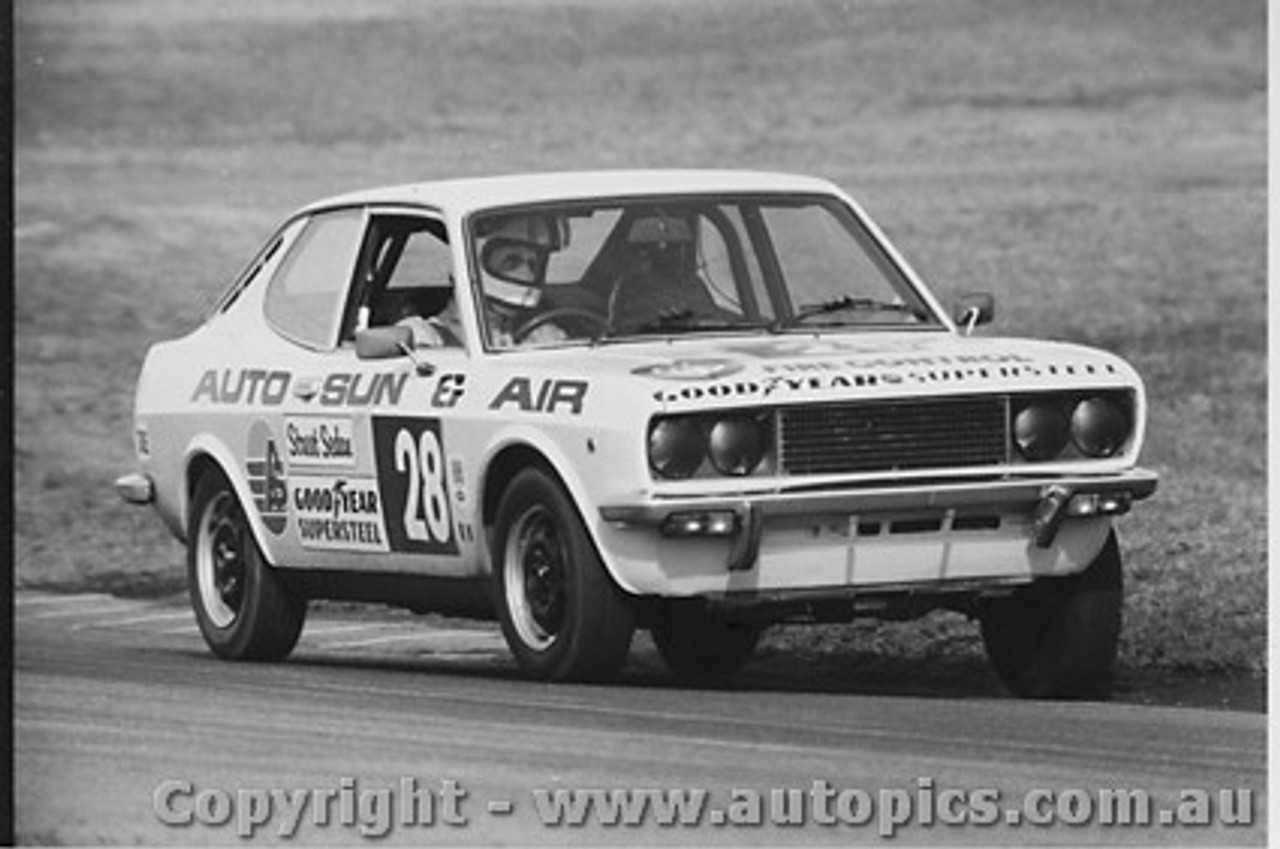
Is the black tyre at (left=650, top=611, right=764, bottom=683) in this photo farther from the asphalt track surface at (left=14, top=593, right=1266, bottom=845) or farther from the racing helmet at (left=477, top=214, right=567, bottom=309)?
the racing helmet at (left=477, top=214, right=567, bottom=309)

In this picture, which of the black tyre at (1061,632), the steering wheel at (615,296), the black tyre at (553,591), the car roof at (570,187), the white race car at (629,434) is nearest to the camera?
the white race car at (629,434)

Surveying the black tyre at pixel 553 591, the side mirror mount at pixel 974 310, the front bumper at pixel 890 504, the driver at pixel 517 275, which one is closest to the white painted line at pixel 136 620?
the black tyre at pixel 553 591

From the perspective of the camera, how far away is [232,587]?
915 centimetres

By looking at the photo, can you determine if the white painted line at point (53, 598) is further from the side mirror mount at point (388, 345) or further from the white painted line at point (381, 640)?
the side mirror mount at point (388, 345)

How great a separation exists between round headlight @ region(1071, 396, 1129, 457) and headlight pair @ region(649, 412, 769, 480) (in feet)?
2.55

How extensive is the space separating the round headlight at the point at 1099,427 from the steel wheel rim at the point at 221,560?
229cm

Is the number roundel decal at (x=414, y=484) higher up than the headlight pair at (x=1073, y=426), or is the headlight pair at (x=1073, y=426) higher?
the headlight pair at (x=1073, y=426)

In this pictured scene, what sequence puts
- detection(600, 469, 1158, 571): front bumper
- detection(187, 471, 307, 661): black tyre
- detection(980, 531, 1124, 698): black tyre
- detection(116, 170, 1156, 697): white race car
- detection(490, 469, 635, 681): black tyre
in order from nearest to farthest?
detection(600, 469, 1158, 571): front bumper < detection(116, 170, 1156, 697): white race car < detection(490, 469, 635, 681): black tyre < detection(980, 531, 1124, 698): black tyre < detection(187, 471, 307, 661): black tyre

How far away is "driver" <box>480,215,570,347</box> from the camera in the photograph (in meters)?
8.43

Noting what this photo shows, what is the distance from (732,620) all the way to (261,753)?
1.43m

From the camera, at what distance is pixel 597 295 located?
8477mm

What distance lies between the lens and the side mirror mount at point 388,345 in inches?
329

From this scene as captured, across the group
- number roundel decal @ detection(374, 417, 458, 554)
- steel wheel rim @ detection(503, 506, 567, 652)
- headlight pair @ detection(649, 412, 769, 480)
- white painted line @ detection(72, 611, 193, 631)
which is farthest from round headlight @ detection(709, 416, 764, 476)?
white painted line @ detection(72, 611, 193, 631)

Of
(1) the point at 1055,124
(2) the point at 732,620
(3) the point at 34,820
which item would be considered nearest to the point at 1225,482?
(1) the point at 1055,124
